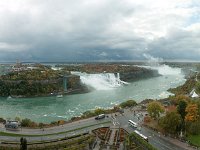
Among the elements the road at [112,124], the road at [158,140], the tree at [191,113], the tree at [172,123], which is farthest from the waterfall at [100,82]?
the tree at [172,123]

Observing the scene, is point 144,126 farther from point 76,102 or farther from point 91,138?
point 76,102

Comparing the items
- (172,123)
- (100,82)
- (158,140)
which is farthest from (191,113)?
(100,82)

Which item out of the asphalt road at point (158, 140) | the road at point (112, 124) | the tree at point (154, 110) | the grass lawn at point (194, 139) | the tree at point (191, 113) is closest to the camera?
the asphalt road at point (158, 140)

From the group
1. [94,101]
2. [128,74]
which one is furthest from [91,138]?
[128,74]

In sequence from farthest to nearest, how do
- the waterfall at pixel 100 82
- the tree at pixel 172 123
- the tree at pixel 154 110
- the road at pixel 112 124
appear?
1. the waterfall at pixel 100 82
2. the tree at pixel 154 110
3. the tree at pixel 172 123
4. the road at pixel 112 124

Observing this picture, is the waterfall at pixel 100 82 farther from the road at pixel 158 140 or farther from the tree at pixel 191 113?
the tree at pixel 191 113

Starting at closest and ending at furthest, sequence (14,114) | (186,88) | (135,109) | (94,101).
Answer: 1. (135,109)
2. (14,114)
3. (94,101)
4. (186,88)
